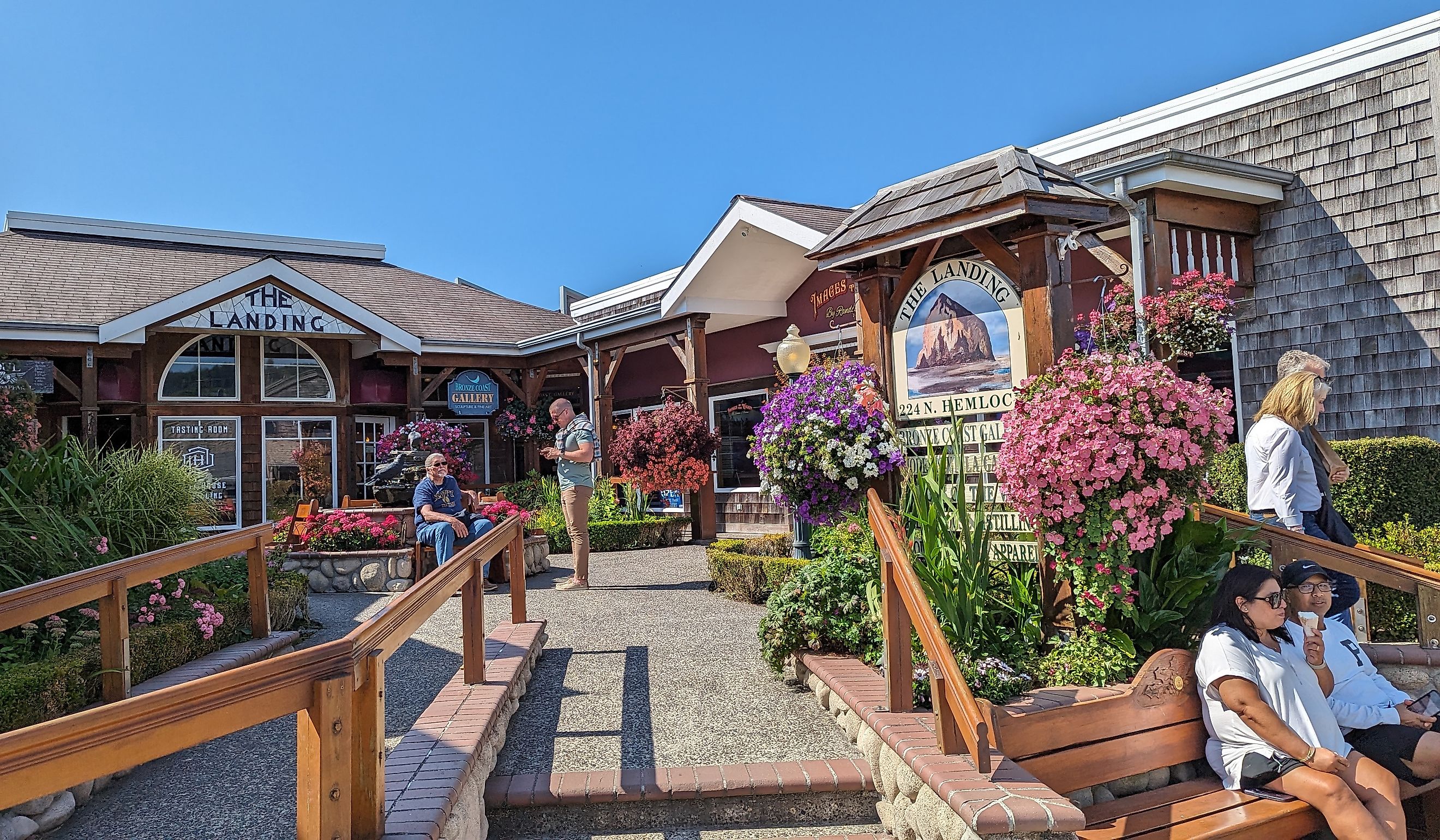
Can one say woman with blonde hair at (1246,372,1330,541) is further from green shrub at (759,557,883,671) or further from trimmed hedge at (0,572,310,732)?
trimmed hedge at (0,572,310,732)

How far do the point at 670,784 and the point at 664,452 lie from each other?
23.9 feet

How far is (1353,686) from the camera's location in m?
4.13

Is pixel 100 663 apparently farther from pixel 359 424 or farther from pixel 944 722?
pixel 359 424

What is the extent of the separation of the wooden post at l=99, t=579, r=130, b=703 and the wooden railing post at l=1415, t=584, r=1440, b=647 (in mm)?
6361

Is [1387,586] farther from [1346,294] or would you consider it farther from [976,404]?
[1346,294]

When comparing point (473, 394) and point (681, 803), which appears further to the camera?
point (473, 394)

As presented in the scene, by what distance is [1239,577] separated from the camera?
3725 mm

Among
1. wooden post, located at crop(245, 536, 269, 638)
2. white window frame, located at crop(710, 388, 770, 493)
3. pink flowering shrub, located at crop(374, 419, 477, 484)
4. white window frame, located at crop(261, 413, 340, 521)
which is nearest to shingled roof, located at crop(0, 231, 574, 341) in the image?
white window frame, located at crop(261, 413, 340, 521)

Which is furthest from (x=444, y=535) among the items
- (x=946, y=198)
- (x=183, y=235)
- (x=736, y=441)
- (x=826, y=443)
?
(x=183, y=235)

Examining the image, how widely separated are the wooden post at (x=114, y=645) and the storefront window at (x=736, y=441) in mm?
9478

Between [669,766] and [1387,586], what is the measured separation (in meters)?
3.92

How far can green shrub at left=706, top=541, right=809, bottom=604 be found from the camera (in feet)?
23.5

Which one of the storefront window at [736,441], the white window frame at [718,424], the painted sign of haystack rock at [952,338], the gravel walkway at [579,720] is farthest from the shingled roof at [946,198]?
the storefront window at [736,441]

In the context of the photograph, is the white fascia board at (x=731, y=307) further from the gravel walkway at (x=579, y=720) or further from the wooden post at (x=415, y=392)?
the gravel walkway at (x=579, y=720)
